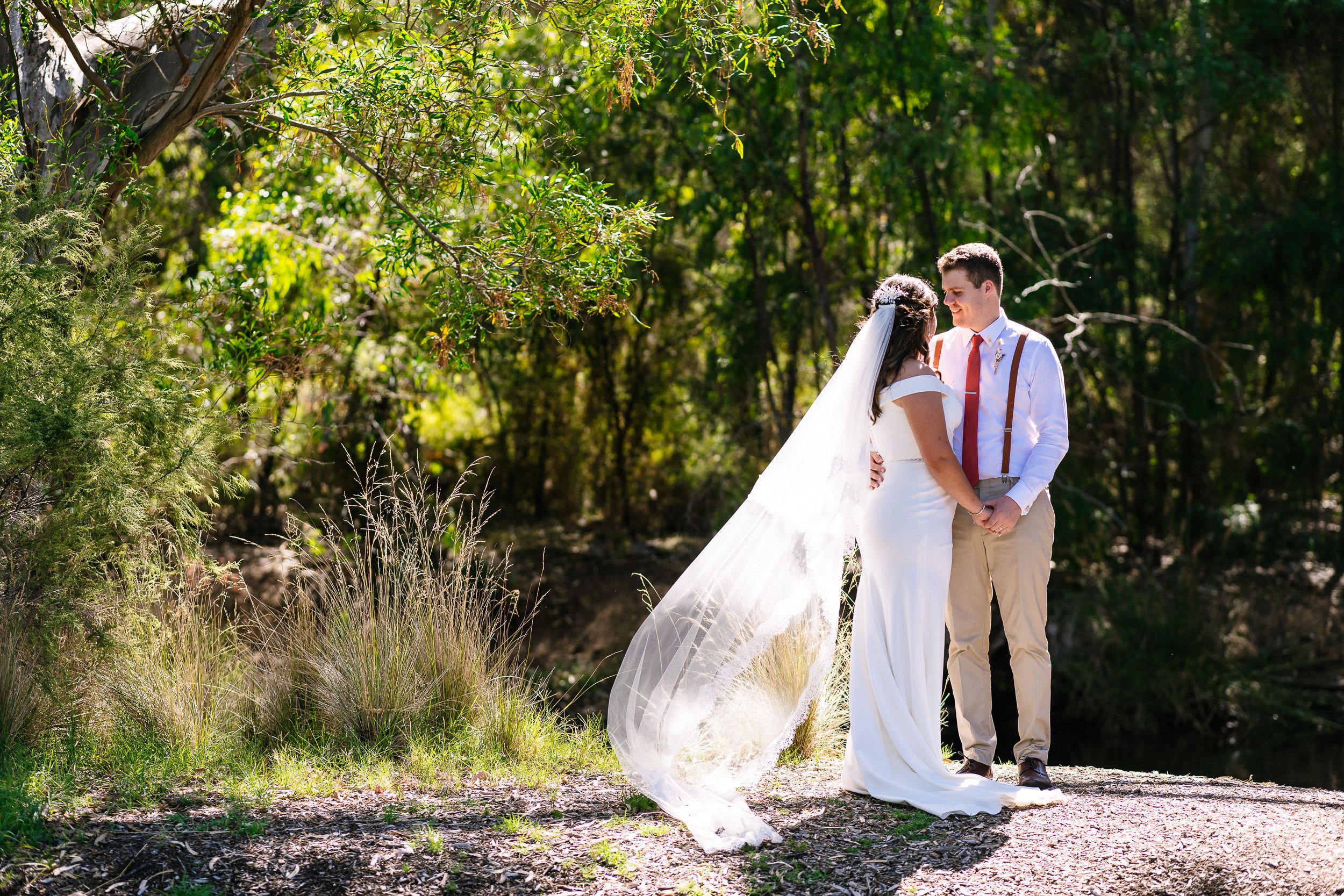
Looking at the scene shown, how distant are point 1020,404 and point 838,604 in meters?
1.04

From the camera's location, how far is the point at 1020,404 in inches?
173

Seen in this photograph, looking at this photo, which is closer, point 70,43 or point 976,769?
point 976,769

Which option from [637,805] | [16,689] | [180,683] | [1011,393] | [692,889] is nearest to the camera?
[692,889]

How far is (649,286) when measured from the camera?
1223 centimetres

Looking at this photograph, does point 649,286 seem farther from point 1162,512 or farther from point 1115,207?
point 1162,512

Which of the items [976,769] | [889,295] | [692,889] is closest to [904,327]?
[889,295]

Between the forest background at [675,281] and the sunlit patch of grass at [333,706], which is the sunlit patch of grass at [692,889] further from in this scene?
the forest background at [675,281]

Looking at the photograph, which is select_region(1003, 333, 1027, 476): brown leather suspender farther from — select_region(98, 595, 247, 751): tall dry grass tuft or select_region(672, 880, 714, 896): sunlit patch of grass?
select_region(98, 595, 247, 751): tall dry grass tuft

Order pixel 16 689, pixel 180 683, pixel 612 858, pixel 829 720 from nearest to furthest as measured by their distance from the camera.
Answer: pixel 612 858 → pixel 16 689 → pixel 180 683 → pixel 829 720

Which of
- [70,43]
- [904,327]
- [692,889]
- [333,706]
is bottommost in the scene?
[692,889]

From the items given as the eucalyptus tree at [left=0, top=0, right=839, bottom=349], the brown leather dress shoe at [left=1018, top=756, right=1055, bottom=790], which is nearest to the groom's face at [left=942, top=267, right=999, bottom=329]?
the eucalyptus tree at [left=0, top=0, right=839, bottom=349]

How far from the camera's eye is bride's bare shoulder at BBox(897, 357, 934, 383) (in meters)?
4.16

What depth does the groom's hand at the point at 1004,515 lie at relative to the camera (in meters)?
4.20

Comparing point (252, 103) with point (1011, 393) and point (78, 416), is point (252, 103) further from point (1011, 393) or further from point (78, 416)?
point (1011, 393)
